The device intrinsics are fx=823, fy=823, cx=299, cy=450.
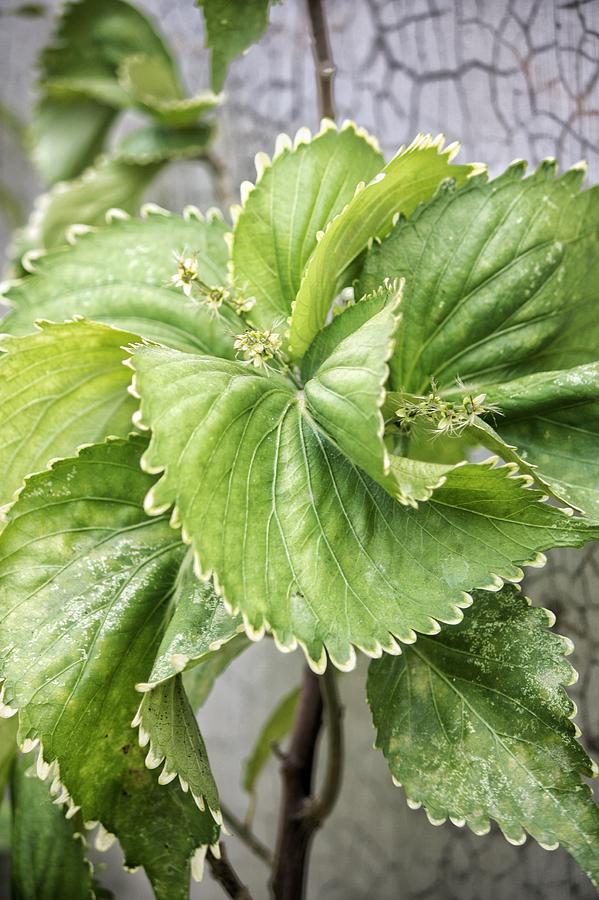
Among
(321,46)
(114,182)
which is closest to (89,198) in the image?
(114,182)

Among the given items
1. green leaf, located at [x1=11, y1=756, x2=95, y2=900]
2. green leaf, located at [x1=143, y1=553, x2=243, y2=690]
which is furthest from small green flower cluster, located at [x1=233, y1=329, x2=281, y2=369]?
green leaf, located at [x1=11, y1=756, x2=95, y2=900]

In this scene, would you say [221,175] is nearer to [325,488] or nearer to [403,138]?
[403,138]

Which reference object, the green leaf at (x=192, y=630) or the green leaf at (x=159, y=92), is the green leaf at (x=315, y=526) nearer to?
the green leaf at (x=192, y=630)

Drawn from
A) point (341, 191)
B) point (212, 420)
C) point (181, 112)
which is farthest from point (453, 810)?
point (181, 112)

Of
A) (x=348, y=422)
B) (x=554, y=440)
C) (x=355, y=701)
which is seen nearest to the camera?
(x=348, y=422)

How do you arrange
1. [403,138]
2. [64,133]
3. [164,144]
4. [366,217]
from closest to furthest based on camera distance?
[366,217] < [403,138] < [164,144] < [64,133]

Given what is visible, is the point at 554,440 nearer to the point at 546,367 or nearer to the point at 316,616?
the point at 546,367

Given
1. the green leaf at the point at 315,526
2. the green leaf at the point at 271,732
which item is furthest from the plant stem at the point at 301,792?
the green leaf at the point at 315,526
